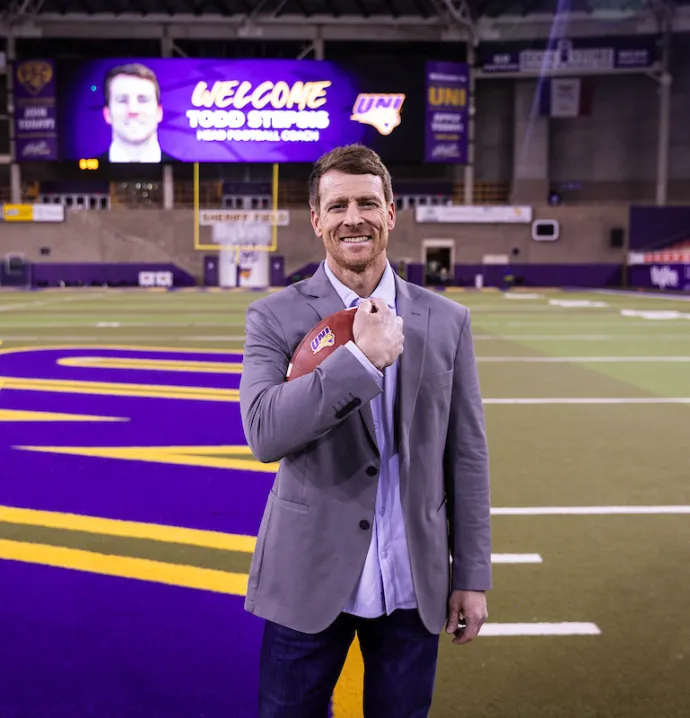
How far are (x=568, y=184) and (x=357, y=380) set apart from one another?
138ft

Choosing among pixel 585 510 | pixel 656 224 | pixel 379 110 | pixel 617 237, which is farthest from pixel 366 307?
pixel 656 224

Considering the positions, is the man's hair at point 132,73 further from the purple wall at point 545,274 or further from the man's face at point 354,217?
the man's face at point 354,217

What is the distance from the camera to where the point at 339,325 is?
5.87ft

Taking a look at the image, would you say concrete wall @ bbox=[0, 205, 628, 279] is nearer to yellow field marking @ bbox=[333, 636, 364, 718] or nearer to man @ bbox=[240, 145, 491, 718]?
yellow field marking @ bbox=[333, 636, 364, 718]

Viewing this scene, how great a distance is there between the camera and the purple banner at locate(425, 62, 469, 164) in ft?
126

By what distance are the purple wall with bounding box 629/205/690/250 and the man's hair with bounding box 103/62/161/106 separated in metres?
23.3

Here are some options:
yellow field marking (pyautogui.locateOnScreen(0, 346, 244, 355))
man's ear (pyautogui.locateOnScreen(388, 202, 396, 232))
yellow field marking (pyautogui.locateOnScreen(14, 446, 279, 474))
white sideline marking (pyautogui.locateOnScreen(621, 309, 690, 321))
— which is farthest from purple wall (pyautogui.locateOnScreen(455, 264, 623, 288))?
man's ear (pyautogui.locateOnScreen(388, 202, 396, 232))

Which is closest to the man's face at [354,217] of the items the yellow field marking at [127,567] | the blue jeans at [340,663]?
the blue jeans at [340,663]

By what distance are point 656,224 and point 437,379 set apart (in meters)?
40.6

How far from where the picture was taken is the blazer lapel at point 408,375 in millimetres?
1927

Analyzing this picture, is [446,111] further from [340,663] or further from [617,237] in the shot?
[340,663]

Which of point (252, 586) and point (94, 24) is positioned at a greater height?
point (94, 24)

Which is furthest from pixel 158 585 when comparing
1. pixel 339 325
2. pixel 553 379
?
pixel 553 379

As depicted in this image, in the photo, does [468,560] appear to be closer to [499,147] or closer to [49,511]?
[49,511]
